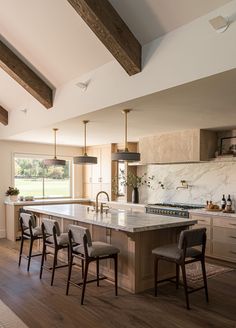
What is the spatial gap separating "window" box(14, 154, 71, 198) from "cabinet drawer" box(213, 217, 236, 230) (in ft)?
15.1

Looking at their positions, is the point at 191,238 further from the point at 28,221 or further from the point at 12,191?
the point at 12,191

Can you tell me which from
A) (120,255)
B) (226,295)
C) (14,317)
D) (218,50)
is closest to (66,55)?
(218,50)

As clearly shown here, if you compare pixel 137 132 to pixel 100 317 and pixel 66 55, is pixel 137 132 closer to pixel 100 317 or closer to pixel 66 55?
pixel 66 55

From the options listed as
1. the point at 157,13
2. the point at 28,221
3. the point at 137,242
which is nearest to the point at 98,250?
the point at 137,242

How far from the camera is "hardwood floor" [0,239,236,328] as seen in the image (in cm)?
302

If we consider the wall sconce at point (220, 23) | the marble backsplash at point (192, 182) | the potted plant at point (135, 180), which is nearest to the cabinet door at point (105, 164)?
the potted plant at point (135, 180)

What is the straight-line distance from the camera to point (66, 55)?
4125 mm

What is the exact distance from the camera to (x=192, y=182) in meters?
6.29

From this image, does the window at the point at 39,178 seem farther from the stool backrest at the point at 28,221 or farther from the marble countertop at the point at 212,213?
the marble countertop at the point at 212,213

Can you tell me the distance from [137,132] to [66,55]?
2.28 meters

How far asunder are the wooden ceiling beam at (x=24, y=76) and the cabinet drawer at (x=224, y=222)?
11.0 ft

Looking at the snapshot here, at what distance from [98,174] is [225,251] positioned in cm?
409

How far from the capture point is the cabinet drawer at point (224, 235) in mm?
4859

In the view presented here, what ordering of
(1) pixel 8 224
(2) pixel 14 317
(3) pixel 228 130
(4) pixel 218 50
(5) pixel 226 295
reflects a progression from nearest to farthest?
(4) pixel 218 50, (2) pixel 14 317, (5) pixel 226 295, (3) pixel 228 130, (1) pixel 8 224
